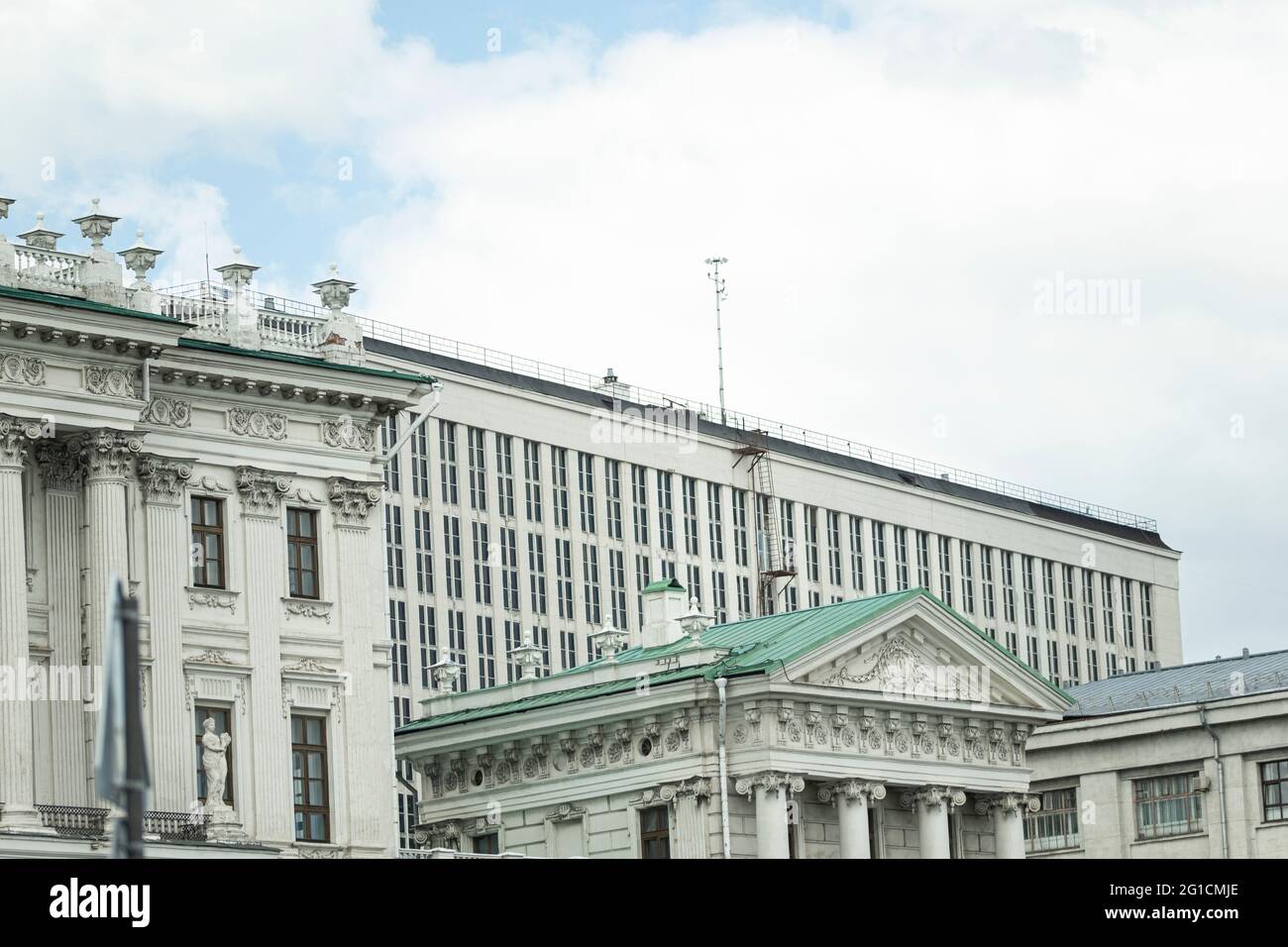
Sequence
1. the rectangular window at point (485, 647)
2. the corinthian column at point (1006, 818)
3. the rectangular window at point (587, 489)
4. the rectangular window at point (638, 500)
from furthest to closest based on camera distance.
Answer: the rectangular window at point (638, 500)
the rectangular window at point (587, 489)
the rectangular window at point (485, 647)
the corinthian column at point (1006, 818)

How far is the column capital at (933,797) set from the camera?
69.8m

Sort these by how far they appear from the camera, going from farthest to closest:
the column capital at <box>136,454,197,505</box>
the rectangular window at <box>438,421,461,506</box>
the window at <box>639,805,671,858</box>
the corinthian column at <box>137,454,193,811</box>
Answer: the rectangular window at <box>438,421,461,506</box>, the window at <box>639,805,671,858</box>, the column capital at <box>136,454,197,505</box>, the corinthian column at <box>137,454,193,811</box>

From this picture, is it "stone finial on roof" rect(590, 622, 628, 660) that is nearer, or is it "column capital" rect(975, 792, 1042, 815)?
"column capital" rect(975, 792, 1042, 815)

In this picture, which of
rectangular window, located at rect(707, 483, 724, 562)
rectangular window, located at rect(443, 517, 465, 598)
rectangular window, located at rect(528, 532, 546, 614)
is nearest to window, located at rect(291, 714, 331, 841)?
rectangular window, located at rect(443, 517, 465, 598)

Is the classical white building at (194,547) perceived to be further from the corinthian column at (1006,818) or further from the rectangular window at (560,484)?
the rectangular window at (560,484)

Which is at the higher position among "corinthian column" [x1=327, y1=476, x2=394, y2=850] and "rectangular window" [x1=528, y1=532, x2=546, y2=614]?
"rectangular window" [x1=528, y1=532, x2=546, y2=614]

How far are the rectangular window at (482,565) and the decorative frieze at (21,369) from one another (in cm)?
6554

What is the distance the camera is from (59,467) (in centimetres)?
5744

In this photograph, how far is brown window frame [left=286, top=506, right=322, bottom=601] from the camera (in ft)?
202

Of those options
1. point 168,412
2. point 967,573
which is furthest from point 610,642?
point 967,573

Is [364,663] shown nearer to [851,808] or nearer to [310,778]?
[310,778]

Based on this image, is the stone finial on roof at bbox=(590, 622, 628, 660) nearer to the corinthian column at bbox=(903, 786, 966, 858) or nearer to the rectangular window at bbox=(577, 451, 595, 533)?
the corinthian column at bbox=(903, 786, 966, 858)

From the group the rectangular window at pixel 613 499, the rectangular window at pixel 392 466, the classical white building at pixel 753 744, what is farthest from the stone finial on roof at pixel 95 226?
the rectangular window at pixel 613 499

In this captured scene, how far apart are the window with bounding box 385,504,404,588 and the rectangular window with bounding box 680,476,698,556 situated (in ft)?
65.6
